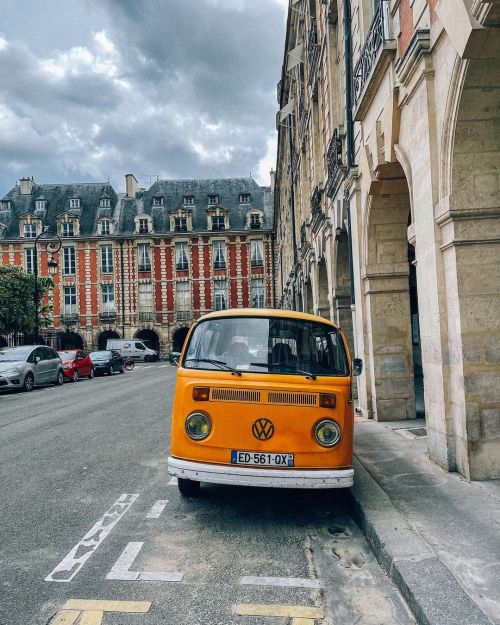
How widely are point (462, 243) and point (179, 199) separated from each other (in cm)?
5164

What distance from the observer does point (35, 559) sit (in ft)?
13.0

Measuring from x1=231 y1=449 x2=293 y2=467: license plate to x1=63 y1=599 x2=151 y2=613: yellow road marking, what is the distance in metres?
1.56

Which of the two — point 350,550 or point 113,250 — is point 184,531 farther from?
point 113,250

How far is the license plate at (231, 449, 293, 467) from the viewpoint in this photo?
4.66 m

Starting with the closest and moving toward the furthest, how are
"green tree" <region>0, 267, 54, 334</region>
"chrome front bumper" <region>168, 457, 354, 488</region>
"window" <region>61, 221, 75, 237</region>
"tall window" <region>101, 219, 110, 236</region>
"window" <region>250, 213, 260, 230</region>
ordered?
"chrome front bumper" <region>168, 457, 354, 488</region>
"green tree" <region>0, 267, 54, 334</region>
"tall window" <region>101, 219, 110, 236</region>
"window" <region>61, 221, 75, 237</region>
"window" <region>250, 213, 260, 230</region>

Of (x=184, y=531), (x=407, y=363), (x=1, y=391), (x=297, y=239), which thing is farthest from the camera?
(x=297, y=239)

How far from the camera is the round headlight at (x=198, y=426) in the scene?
15.8 ft

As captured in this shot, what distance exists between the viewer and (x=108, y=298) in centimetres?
5181

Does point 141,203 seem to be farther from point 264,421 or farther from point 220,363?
point 264,421

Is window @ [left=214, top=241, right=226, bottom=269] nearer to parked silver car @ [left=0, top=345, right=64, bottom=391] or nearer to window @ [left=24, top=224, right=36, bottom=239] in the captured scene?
window @ [left=24, top=224, right=36, bottom=239]

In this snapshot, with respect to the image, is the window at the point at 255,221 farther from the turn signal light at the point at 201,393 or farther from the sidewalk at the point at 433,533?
the turn signal light at the point at 201,393

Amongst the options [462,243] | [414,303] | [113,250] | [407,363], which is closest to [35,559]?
[462,243]

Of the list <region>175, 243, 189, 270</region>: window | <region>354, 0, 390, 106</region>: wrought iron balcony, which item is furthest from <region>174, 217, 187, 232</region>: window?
<region>354, 0, 390, 106</region>: wrought iron balcony

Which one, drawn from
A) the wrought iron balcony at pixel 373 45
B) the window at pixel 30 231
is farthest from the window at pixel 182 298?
the wrought iron balcony at pixel 373 45
